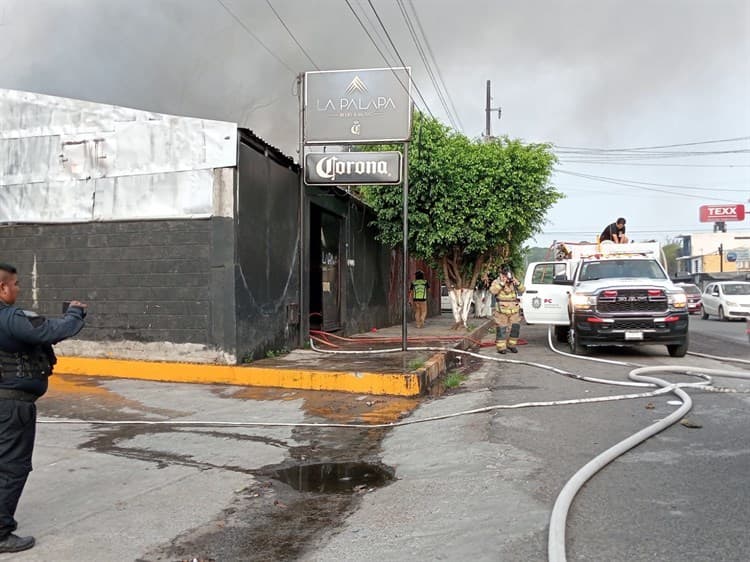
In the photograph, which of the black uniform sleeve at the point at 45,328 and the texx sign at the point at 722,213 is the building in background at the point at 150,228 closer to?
the black uniform sleeve at the point at 45,328

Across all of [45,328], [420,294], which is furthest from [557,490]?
[420,294]

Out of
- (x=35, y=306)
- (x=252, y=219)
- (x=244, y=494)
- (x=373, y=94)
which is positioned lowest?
(x=244, y=494)

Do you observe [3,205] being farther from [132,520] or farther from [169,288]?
[132,520]

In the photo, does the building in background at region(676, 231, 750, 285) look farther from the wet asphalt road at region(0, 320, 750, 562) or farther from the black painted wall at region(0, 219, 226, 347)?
the wet asphalt road at region(0, 320, 750, 562)

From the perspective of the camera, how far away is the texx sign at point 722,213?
81.2m

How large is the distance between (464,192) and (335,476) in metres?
10.6

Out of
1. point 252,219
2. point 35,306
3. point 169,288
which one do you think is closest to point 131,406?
point 169,288

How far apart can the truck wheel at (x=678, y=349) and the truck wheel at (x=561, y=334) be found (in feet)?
10.8

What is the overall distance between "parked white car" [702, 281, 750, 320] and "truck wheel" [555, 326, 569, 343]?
39.6ft

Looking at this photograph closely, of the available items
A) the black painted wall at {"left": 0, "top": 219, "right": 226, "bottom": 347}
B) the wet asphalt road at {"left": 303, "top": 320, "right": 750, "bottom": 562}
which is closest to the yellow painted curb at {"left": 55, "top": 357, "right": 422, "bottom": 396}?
the black painted wall at {"left": 0, "top": 219, "right": 226, "bottom": 347}

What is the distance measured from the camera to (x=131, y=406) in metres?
7.60

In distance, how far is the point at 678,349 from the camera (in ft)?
36.0

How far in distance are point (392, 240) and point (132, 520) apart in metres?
12.0

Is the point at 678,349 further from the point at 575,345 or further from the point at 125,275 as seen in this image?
the point at 125,275
